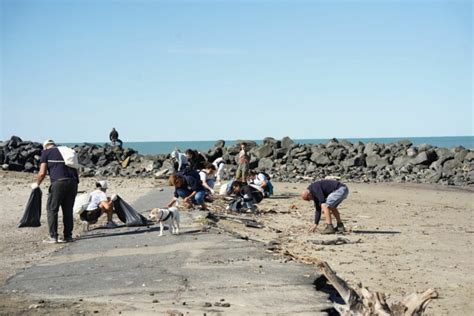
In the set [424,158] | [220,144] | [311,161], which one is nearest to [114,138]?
[220,144]

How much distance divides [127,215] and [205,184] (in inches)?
154

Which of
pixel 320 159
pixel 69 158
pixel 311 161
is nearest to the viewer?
pixel 69 158

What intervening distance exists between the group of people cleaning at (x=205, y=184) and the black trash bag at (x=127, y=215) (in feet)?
2.26

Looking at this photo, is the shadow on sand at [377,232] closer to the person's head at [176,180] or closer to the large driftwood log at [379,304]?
the person's head at [176,180]

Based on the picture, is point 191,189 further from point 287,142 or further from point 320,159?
point 287,142

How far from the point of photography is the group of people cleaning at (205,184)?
1547 centimetres

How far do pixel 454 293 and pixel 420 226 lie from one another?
7.27m

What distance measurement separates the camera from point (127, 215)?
13938mm

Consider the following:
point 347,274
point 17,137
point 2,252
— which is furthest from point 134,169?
point 347,274

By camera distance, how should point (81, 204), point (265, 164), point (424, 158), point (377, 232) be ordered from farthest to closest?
point (265, 164) < point (424, 158) < point (377, 232) < point (81, 204)

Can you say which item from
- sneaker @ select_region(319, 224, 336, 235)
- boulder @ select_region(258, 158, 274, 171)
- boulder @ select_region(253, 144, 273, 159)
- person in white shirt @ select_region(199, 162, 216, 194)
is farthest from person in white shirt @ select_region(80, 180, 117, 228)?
boulder @ select_region(253, 144, 273, 159)

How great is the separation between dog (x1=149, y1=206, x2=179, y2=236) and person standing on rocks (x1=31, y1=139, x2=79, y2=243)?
167 cm

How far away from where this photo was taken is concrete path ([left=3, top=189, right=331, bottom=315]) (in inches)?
305

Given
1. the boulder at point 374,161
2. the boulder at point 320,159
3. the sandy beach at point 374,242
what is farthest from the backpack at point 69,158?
the boulder at point 320,159
